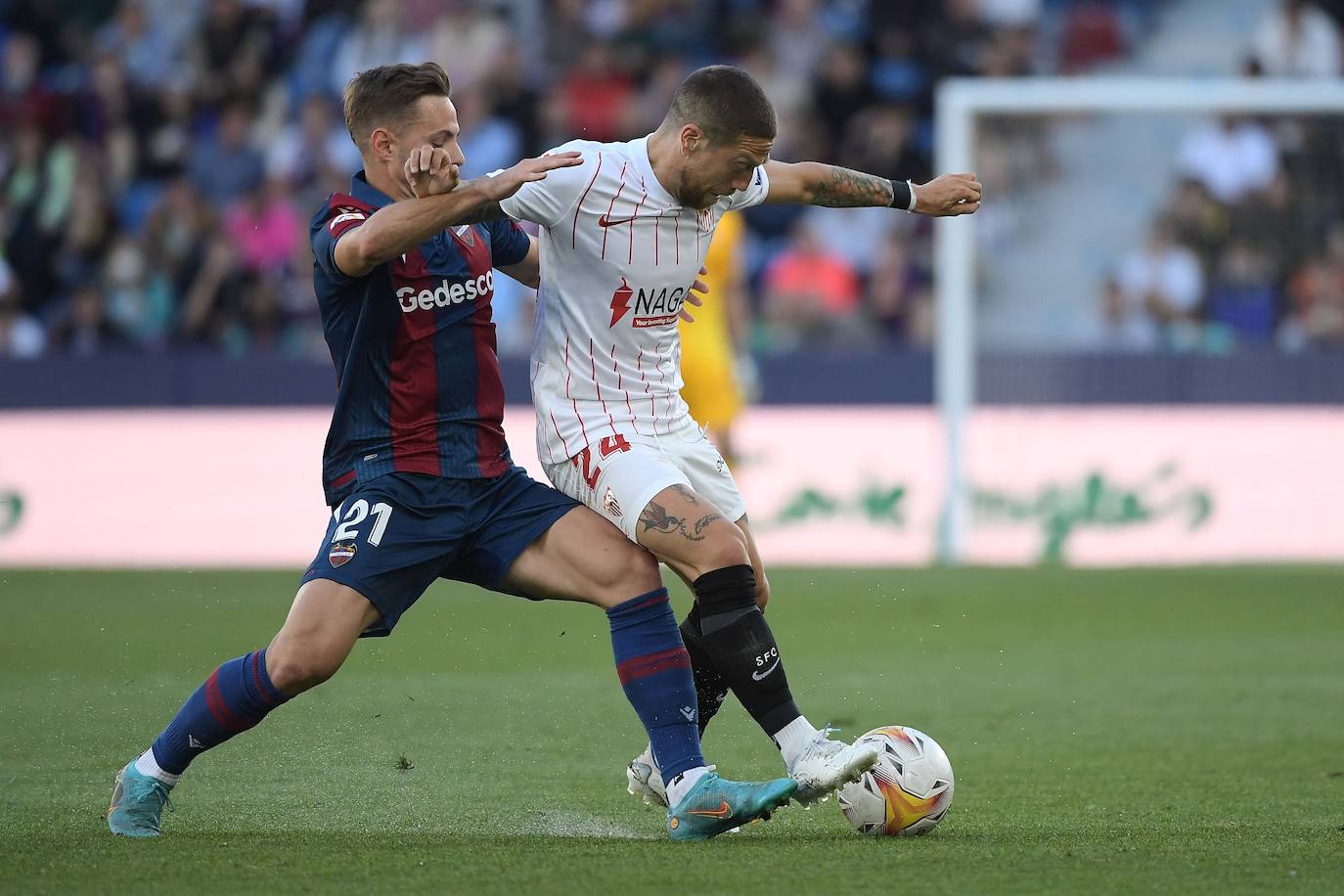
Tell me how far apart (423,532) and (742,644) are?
77 centimetres

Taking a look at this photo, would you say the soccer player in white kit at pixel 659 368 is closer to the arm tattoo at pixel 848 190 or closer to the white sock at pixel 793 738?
the white sock at pixel 793 738

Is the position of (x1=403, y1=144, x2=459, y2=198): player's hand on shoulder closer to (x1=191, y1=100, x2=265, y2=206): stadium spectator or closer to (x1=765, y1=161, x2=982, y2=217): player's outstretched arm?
(x1=765, y1=161, x2=982, y2=217): player's outstretched arm

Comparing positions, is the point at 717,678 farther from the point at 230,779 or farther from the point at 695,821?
the point at 230,779

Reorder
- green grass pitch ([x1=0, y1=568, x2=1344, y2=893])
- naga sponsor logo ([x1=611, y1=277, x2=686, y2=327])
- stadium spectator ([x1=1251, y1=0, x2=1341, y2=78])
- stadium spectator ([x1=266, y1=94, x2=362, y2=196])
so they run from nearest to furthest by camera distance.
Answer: green grass pitch ([x1=0, y1=568, x2=1344, y2=893]) → naga sponsor logo ([x1=611, y1=277, x2=686, y2=327]) → stadium spectator ([x1=1251, y1=0, x2=1341, y2=78]) → stadium spectator ([x1=266, y1=94, x2=362, y2=196])

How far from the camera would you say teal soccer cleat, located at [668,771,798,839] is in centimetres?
411

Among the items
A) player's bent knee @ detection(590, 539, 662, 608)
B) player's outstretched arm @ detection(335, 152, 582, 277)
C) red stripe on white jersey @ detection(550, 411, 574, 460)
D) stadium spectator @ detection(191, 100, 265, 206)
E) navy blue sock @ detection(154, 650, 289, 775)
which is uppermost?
stadium spectator @ detection(191, 100, 265, 206)

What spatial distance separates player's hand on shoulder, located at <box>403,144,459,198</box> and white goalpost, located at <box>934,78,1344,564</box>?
22.9ft

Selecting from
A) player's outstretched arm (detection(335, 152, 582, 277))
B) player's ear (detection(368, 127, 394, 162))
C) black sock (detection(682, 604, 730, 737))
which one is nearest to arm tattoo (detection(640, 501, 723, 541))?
black sock (detection(682, 604, 730, 737))

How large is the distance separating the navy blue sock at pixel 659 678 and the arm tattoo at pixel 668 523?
0.17m

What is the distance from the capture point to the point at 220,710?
4.36 meters

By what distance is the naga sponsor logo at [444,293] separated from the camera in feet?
14.5

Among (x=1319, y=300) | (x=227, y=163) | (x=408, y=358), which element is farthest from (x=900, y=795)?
(x=227, y=163)

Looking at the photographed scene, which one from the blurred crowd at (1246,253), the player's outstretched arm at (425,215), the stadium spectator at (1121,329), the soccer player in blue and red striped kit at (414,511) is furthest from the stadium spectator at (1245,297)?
the player's outstretched arm at (425,215)

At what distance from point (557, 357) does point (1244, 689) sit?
3431mm
